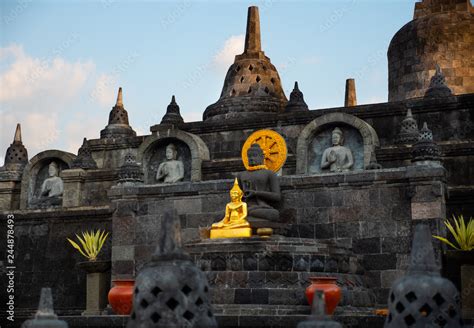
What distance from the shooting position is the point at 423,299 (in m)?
11.3

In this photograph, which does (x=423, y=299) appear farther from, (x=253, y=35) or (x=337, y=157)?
(x=253, y=35)

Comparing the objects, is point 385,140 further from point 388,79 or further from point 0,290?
point 0,290

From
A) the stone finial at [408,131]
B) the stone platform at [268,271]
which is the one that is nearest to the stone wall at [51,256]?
the stone platform at [268,271]

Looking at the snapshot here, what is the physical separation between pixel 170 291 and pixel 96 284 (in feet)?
50.1

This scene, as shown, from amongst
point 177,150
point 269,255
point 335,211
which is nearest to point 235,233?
point 269,255

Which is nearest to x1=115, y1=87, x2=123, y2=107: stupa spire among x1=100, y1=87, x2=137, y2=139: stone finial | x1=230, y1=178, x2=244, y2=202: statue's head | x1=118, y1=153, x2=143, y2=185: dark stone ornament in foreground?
x1=100, y1=87, x2=137, y2=139: stone finial

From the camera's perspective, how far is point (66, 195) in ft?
102

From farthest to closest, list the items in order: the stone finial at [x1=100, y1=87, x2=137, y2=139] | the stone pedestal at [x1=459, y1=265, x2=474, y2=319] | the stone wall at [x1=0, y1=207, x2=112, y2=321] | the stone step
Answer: the stone finial at [x1=100, y1=87, x2=137, y2=139] < the stone wall at [x1=0, y1=207, x2=112, y2=321] < the stone pedestal at [x1=459, y1=265, x2=474, y2=319] < the stone step

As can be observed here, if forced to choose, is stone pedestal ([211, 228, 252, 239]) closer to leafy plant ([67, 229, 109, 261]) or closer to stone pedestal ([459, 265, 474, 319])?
stone pedestal ([459, 265, 474, 319])

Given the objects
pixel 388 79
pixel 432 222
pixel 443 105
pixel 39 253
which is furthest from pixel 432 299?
pixel 388 79

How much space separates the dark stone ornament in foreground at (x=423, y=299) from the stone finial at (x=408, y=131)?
15.6 meters

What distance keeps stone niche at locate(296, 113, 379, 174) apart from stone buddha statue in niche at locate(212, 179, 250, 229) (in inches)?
215

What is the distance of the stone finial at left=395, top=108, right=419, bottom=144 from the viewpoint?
1063 inches

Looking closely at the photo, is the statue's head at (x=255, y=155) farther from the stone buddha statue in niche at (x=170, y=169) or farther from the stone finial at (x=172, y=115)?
the stone finial at (x=172, y=115)
